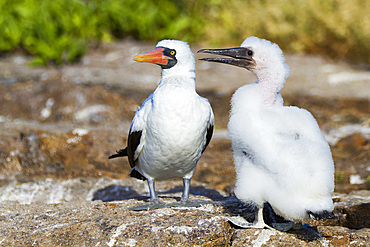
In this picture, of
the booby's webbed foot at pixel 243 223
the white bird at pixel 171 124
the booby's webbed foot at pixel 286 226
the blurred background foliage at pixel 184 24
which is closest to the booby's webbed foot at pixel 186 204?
the white bird at pixel 171 124

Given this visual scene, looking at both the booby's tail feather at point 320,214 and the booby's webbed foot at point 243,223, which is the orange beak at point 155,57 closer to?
the booby's webbed foot at point 243,223

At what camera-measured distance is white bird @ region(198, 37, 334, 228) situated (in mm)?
3721

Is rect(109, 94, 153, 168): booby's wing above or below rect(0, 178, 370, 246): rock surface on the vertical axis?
above

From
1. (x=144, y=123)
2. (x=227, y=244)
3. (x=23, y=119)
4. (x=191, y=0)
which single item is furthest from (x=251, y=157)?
(x=191, y=0)

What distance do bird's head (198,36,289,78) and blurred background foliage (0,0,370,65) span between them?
7.01 m

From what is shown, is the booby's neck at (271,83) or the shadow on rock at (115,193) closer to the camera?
the booby's neck at (271,83)

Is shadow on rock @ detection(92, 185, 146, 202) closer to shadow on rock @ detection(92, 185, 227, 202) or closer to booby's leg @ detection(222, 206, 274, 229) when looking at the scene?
shadow on rock @ detection(92, 185, 227, 202)

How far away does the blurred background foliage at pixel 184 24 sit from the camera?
443 inches

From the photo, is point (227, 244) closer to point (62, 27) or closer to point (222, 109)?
point (222, 109)

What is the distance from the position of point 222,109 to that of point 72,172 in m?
2.97

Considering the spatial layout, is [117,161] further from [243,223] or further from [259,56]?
[259,56]

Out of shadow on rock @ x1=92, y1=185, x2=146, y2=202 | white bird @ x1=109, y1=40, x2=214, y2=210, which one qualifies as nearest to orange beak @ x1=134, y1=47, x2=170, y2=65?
white bird @ x1=109, y1=40, x2=214, y2=210

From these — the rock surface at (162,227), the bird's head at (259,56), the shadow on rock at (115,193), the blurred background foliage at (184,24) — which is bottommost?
the shadow on rock at (115,193)

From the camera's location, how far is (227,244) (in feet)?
13.3
